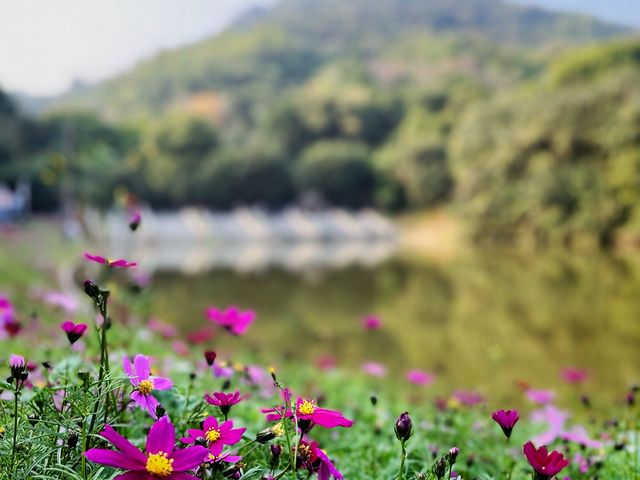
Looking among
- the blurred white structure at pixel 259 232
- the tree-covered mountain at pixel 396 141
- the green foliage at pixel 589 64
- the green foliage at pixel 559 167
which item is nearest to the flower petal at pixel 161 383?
the tree-covered mountain at pixel 396 141

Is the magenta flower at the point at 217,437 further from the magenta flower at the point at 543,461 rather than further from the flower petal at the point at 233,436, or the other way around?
the magenta flower at the point at 543,461

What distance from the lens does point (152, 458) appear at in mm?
538

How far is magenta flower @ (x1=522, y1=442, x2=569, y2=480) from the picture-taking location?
1.83ft

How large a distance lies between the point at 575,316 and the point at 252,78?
4249 cm

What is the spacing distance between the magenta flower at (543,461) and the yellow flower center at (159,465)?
1.02 feet

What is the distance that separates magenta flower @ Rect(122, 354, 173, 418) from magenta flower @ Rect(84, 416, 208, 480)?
0.23 feet

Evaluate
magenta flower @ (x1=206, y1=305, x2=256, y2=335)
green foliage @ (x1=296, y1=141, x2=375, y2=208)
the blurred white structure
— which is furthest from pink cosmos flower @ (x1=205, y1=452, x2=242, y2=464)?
green foliage @ (x1=296, y1=141, x2=375, y2=208)

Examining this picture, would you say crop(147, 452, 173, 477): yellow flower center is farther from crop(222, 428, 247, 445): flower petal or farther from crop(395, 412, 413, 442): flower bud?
crop(395, 412, 413, 442): flower bud

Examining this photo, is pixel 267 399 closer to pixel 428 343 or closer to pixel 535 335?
pixel 428 343

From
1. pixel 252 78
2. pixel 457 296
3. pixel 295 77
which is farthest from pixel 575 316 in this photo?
pixel 295 77

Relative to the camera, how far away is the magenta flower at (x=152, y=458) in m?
0.53

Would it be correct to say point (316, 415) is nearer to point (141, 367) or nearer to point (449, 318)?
point (141, 367)

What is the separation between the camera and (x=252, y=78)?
4550cm

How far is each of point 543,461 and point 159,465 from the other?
13.2 inches
